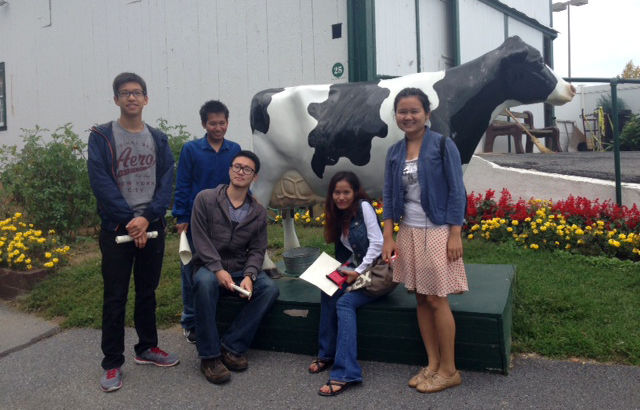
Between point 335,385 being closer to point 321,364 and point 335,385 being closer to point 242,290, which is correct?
point 321,364

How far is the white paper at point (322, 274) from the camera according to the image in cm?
300

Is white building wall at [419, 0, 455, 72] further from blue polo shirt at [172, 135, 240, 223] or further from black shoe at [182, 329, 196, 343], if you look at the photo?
black shoe at [182, 329, 196, 343]

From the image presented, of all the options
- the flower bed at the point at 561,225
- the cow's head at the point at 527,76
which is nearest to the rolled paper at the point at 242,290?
the cow's head at the point at 527,76

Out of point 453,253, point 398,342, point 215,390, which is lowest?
point 215,390

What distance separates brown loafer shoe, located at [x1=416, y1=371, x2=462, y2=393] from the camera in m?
2.72

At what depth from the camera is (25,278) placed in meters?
5.03

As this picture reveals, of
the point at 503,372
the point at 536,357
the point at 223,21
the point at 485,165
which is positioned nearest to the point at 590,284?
the point at 536,357

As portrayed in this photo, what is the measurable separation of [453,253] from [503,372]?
0.77 metres

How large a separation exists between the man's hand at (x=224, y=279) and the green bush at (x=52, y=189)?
13.5 ft

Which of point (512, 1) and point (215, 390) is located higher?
point (512, 1)

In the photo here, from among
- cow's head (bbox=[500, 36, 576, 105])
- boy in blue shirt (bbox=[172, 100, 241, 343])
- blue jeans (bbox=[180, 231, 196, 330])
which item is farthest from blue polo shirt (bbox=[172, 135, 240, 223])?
cow's head (bbox=[500, 36, 576, 105])

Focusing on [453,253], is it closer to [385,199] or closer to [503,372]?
[385,199]

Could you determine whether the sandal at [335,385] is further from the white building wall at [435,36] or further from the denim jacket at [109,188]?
the white building wall at [435,36]

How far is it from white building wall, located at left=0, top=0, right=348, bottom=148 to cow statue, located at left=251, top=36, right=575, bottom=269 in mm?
3697
